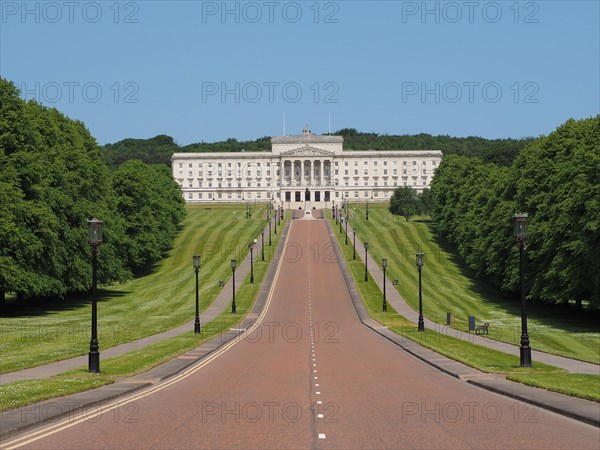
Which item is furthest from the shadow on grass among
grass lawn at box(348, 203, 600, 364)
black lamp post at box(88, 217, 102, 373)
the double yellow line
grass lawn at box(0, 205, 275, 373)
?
black lamp post at box(88, 217, 102, 373)

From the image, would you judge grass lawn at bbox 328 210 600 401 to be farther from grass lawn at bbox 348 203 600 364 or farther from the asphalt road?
grass lawn at bbox 348 203 600 364

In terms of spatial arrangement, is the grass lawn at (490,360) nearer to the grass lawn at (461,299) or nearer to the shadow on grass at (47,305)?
the grass lawn at (461,299)

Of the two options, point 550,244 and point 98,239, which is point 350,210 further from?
point 98,239

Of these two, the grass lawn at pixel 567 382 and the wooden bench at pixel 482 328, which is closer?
the grass lawn at pixel 567 382

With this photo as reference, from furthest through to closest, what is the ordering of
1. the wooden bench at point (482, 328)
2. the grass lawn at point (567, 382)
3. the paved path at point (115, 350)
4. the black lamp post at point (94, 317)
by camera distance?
1. the wooden bench at point (482, 328)
2. the black lamp post at point (94, 317)
3. the paved path at point (115, 350)
4. the grass lawn at point (567, 382)

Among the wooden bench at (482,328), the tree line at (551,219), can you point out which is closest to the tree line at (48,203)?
the wooden bench at (482,328)

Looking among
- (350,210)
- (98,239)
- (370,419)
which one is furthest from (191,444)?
(350,210)

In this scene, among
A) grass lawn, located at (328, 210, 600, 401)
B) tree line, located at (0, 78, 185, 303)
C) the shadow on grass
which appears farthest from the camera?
the shadow on grass
